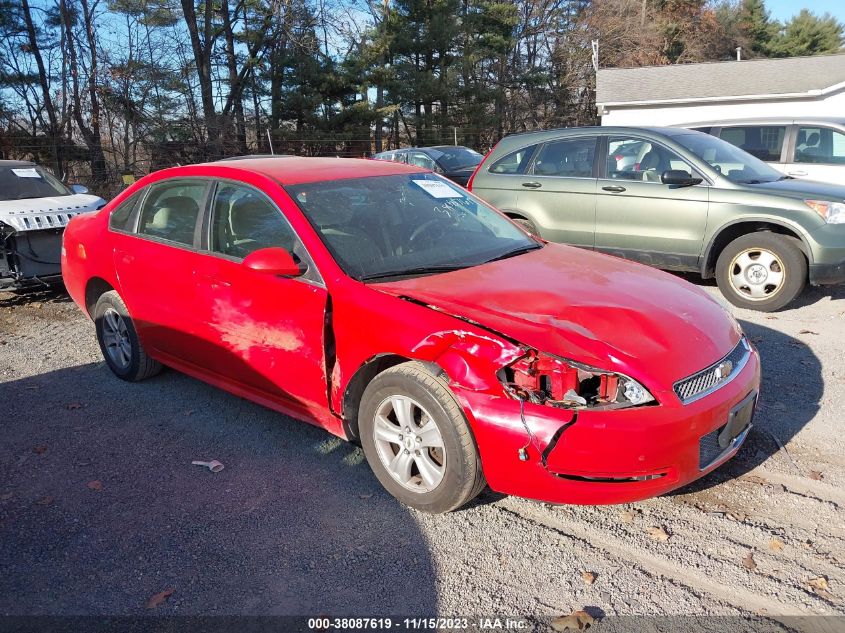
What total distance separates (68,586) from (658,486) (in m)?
2.55

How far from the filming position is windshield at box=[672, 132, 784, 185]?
6.96m

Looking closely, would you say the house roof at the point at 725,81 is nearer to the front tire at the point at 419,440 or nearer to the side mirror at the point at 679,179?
the side mirror at the point at 679,179

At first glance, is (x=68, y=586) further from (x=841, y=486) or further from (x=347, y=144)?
(x=347, y=144)

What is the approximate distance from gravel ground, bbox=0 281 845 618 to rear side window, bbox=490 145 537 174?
171 inches

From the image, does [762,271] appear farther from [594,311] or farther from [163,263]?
[163,263]

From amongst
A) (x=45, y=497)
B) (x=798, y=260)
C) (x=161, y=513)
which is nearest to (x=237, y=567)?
(x=161, y=513)

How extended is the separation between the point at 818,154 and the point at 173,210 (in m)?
8.62

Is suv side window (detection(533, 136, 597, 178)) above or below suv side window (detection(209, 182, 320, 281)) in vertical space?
above

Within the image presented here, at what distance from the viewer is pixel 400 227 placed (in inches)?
158

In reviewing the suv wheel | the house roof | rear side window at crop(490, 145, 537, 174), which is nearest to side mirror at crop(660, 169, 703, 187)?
the suv wheel

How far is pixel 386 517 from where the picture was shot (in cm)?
329

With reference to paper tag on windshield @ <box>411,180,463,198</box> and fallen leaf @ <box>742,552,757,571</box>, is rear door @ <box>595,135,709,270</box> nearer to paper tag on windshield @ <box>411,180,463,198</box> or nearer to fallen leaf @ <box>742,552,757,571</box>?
paper tag on windshield @ <box>411,180,463,198</box>

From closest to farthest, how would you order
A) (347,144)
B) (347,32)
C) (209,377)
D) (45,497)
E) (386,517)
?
(386,517) < (45,497) < (209,377) < (347,144) < (347,32)

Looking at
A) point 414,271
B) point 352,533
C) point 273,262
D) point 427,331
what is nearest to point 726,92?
point 414,271
